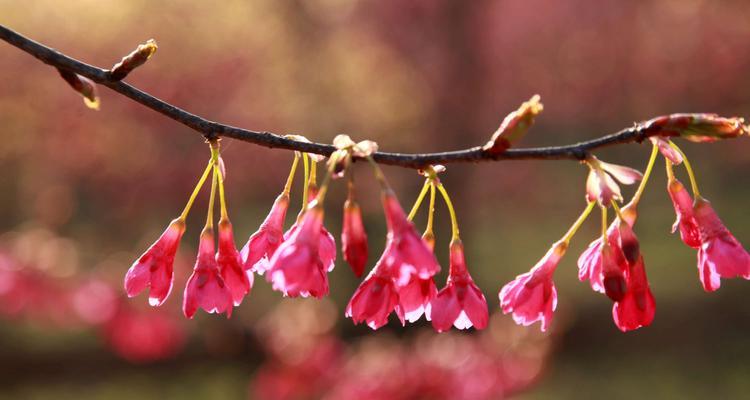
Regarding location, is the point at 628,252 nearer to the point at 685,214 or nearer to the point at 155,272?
the point at 685,214

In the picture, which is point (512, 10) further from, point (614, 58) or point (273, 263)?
point (273, 263)

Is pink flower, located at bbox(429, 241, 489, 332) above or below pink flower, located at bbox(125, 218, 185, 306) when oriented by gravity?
below

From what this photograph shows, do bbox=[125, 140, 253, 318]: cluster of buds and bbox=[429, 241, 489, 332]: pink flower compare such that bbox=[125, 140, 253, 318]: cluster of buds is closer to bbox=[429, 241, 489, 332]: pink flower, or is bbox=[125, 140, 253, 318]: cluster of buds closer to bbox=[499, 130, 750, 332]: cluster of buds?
bbox=[429, 241, 489, 332]: pink flower

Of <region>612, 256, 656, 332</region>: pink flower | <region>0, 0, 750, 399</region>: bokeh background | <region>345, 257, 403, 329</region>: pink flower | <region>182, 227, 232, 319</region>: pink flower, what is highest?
<region>0, 0, 750, 399</region>: bokeh background

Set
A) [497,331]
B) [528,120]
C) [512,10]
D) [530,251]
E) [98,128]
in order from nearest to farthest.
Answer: [528,120], [497,331], [98,128], [512,10], [530,251]

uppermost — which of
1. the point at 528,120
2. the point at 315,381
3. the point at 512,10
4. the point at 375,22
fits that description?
the point at 512,10

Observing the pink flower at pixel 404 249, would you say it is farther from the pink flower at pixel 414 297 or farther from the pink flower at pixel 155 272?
the pink flower at pixel 155 272

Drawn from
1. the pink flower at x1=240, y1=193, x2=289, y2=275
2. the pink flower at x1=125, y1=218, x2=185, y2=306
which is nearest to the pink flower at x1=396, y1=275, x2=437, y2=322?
the pink flower at x1=240, y1=193, x2=289, y2=275

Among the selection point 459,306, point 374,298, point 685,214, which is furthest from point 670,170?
point 374,298

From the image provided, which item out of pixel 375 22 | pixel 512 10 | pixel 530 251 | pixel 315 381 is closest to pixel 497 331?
pixel 315 381
